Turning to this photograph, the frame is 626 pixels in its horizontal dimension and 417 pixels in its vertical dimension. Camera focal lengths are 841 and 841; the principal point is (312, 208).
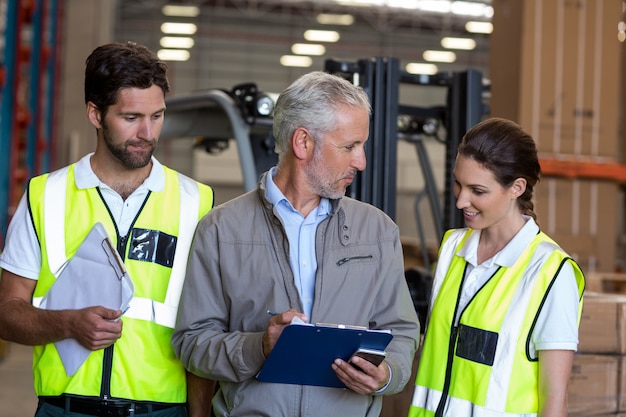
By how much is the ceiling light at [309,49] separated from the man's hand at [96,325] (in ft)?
70.2

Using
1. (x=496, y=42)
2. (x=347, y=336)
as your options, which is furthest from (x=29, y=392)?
(x=347, y=336)

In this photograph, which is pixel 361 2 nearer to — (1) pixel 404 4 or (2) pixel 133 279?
(1) pixel 404 4

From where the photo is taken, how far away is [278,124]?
234 cm

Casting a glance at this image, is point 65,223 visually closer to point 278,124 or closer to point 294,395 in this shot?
point 278,124

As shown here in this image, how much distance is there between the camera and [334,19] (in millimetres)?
22672

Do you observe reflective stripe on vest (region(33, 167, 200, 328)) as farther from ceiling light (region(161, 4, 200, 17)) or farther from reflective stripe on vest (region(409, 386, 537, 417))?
ceiling light (region(161, 4, 200, 17))

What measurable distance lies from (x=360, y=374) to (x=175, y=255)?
718mm

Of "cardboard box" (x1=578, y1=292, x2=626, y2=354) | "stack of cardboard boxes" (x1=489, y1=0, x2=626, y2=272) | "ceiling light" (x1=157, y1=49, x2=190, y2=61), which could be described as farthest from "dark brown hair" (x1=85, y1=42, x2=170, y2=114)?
"ceiling light" (x1=157, y1=49, x2=190, y2=61)

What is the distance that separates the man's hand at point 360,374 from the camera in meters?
2.05

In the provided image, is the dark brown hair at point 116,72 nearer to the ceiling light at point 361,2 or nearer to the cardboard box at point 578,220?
the cardboard box at point 578,220

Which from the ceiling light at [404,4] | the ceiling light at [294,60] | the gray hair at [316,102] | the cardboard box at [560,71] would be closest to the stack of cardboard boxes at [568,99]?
the cardboard box at [560,71]

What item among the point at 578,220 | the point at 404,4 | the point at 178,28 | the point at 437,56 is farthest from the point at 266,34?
the point at 578,220

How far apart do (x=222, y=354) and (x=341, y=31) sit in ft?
71.0

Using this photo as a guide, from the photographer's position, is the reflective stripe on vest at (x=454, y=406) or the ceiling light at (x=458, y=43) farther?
the ceiling light at (x=458, y=43)
